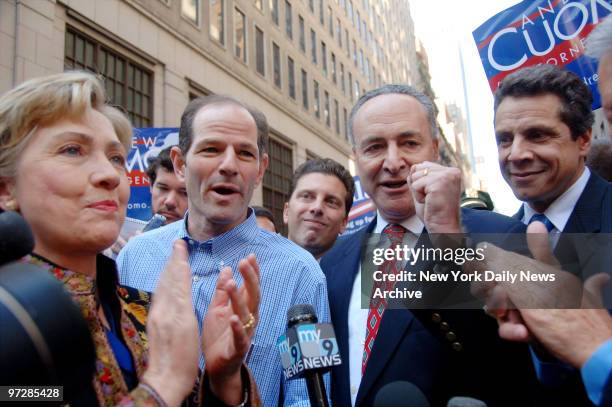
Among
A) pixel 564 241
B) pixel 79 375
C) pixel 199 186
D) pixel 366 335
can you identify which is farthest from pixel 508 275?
pixel 199 186

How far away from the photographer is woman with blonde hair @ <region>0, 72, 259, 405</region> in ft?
4.38

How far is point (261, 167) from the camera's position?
8.80ft

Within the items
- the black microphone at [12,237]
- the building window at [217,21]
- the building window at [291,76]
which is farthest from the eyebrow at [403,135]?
the building window at [291,76]

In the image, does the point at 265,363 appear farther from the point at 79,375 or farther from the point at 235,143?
the point at 79,375

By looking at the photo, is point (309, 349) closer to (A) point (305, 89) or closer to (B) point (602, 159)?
(B) point (602, 159)

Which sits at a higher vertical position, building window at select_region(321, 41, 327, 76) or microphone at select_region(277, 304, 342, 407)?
building window at select_region(321, 41, 327, 76)

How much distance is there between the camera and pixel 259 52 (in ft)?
59.6

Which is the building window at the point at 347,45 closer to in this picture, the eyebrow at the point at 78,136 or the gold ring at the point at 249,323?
the eyebrow at the point at 78,136

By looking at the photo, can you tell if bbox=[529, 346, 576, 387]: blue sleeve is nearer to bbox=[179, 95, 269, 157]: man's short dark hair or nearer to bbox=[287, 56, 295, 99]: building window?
bbox=[179, 95, 269, 157]: man's short dark hair

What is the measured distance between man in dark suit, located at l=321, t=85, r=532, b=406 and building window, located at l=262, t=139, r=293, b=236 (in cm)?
1538

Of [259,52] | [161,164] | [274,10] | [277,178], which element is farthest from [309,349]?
[274,10]

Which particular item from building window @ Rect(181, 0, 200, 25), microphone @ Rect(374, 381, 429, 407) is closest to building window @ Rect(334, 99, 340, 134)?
building window @ Rect(181, 0, 200, 25)

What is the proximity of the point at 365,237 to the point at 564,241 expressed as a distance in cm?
89

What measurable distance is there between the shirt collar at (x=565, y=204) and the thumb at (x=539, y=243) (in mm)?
709
